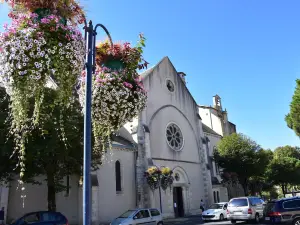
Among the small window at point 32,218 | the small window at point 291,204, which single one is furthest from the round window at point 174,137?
the small window at point 32,218

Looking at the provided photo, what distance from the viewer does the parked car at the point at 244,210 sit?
1873 centimetres

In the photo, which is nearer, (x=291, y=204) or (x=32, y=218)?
(x=32, y=218)

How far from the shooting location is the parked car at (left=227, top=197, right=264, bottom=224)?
18734mm

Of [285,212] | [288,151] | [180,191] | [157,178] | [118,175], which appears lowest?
[285,212]

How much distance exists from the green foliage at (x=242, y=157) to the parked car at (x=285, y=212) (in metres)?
20.0

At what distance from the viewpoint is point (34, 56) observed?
4.18 metres

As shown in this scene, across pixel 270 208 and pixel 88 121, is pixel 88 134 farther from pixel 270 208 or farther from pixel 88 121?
pixel 270 208

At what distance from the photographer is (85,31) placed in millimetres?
5062

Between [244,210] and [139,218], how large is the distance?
23.1ft

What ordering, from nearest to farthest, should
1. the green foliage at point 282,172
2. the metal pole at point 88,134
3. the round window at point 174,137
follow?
the metal pole at point 88,134 < the round window at point 174,137 < the green foliage at point 282,172

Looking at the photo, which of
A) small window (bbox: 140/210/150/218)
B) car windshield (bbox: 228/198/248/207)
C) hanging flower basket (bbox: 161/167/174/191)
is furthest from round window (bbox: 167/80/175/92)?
small window (bbox: 140/210/150/218)

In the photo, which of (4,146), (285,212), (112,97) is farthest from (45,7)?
(285,212)

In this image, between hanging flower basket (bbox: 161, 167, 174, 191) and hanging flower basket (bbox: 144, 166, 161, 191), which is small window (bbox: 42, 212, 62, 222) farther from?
hanging flower basket (bbox: 161, 167, 174, 191)

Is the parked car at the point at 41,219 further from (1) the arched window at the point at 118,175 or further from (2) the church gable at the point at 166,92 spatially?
(2) the church gable at the point at 166,92
